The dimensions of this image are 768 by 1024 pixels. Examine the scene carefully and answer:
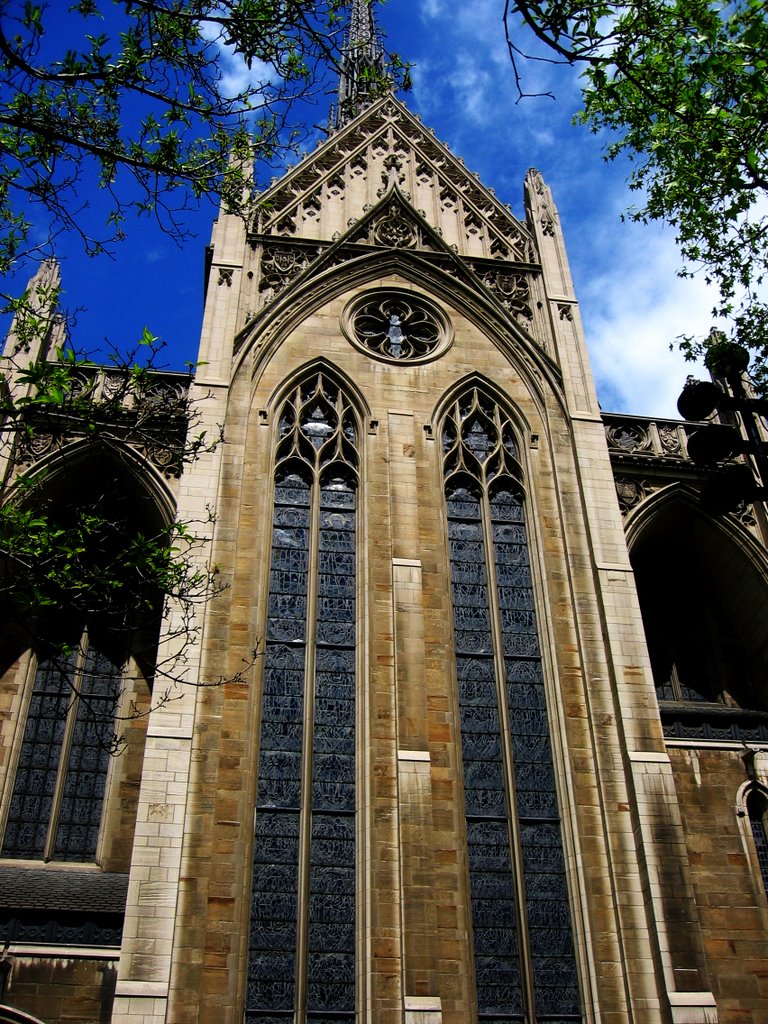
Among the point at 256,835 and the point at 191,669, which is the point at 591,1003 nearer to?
the point at 256,835

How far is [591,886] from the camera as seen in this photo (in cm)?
1295

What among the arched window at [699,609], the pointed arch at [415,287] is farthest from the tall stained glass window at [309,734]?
the arched window at [699,609]

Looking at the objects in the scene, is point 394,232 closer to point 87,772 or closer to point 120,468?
point 120,468

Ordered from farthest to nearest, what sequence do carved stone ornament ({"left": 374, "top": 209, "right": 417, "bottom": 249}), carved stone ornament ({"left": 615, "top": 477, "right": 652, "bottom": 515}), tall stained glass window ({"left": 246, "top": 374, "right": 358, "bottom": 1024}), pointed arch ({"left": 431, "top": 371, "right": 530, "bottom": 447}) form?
carved stone ornament ({"left": 374, "top": 209, "right": 417, "bottom": 249})
carved stone ornament ({"left": 615, "top": 477, "right": 652, "bottom": 515})
pointed arch ({"left": 431, "top": 371, "right": 530, "bottom": 447})
tall stained glass window ({"left": 246, "top": 374, "right": 358, "bottom": 1024})

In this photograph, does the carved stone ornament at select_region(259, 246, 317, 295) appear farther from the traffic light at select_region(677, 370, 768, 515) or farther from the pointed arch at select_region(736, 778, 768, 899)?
the pointed arch at select_region(736, 778, 768, 899)

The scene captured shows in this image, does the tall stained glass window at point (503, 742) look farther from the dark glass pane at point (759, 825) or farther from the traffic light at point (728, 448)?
the traffic light at point (728, 448)

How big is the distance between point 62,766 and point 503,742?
6350 millimetres

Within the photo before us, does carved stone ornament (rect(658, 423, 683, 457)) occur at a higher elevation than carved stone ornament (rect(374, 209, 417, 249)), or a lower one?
lower

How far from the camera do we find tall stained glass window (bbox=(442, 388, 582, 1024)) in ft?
41.2

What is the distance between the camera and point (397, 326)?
18297 mm

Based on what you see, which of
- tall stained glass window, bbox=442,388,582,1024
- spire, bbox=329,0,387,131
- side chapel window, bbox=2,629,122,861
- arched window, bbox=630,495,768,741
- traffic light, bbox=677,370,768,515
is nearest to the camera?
traffic light, bbox=677,370,768,515

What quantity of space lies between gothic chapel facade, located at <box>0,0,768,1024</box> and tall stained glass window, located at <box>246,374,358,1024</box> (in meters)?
0.04

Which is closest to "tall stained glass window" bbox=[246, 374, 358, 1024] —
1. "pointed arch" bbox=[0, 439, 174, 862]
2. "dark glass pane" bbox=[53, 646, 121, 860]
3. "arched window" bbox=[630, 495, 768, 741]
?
"pointed arch" bbox=[0, 439, 174, 862]

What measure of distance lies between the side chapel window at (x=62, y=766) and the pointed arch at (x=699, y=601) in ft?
29.1
